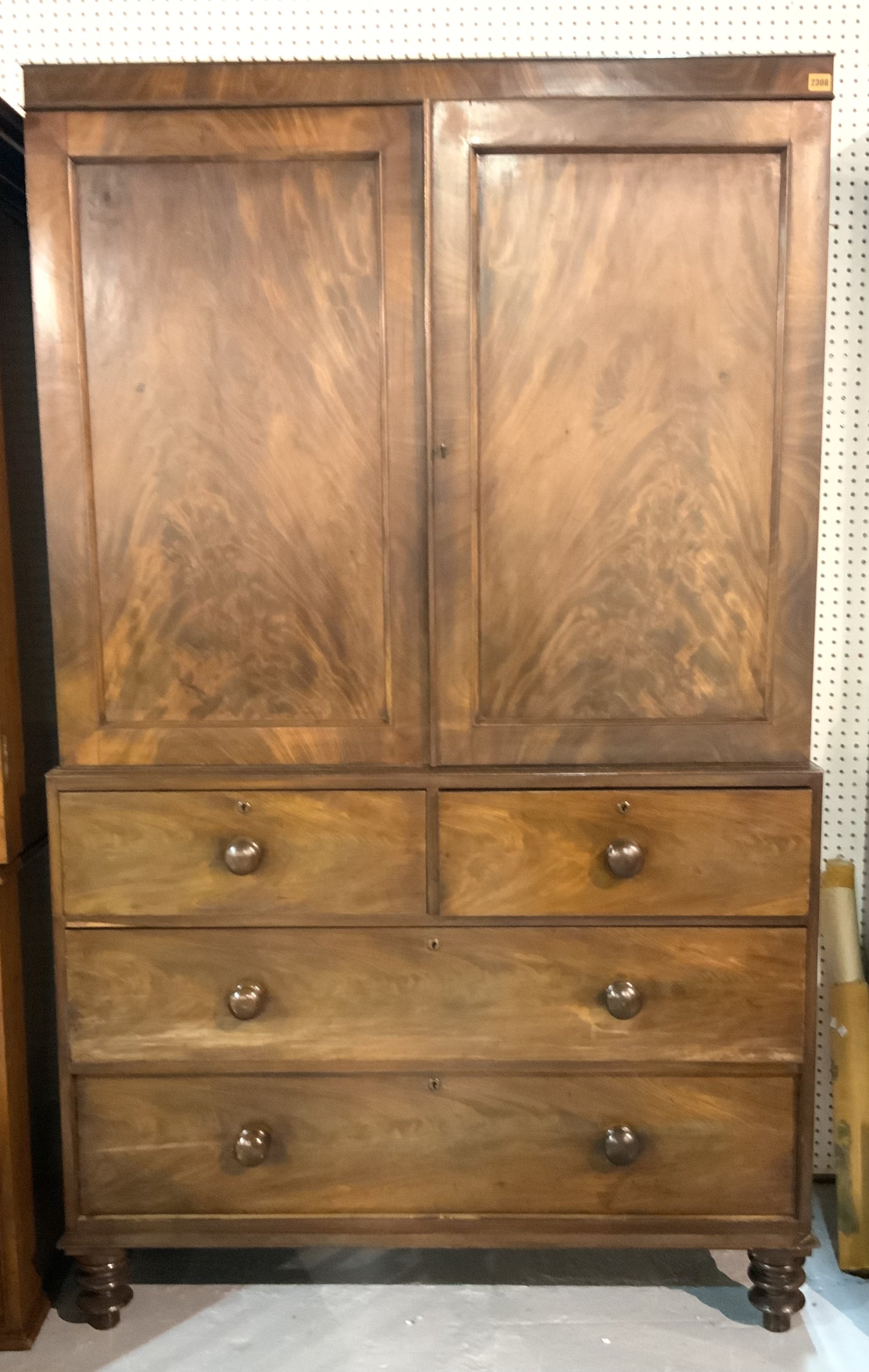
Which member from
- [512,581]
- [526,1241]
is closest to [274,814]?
[512,581]

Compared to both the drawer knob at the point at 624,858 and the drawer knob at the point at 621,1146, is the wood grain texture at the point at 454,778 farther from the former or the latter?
the drawer knob at the point at 621,1146

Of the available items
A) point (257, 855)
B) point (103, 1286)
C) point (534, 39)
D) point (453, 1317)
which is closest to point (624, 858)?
point (257, 855)

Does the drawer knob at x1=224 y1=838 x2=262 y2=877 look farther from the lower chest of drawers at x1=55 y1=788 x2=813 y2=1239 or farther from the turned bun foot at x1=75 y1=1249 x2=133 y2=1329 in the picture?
the turned bun foot at x1=75 y1=1249 x2=133 y2=1329

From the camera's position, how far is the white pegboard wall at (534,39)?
2.00 m

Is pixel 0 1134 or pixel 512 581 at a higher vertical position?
pixel 512 581

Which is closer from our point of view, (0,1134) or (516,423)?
(516,423)

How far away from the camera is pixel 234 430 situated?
5.35ft

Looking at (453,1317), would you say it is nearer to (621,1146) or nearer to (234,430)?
(621,1146)

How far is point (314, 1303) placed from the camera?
1861 millimetres

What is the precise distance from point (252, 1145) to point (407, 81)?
6.00 ft

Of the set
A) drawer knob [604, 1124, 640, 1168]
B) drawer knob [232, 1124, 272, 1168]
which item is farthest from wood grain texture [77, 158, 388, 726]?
drawer knob [604, 1124, 640, 1168]

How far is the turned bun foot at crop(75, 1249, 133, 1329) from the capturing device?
178cm

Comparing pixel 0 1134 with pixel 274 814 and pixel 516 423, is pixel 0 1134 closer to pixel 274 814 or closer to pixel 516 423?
pixel 274 814

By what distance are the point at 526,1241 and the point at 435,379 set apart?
5.04ft
